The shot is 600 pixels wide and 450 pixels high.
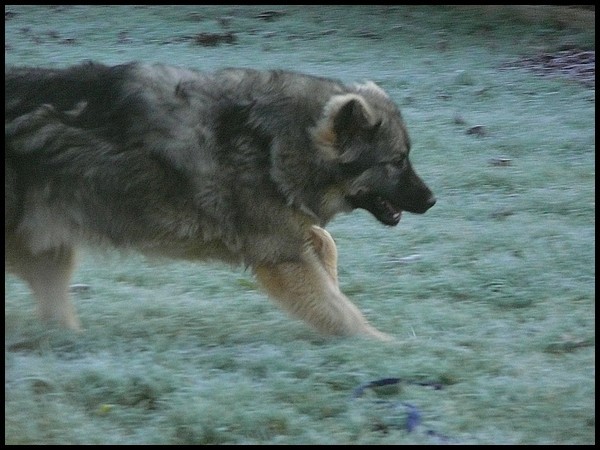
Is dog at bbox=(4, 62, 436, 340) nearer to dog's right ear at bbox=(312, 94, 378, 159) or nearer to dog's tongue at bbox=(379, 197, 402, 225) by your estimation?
dog's right ear at bbox=(312, 94, 378, 159)

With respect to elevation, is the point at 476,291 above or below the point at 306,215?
below

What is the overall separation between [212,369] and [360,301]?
5.48 ft

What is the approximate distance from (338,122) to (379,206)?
64cm


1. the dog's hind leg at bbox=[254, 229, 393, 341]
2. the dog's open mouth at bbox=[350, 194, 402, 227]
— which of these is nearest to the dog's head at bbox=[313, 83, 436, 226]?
the dog's open mouth at bbox=[350, 194, 402, 227]

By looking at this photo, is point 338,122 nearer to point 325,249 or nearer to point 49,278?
point 325,249

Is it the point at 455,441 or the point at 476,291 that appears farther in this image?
the point at 476,291

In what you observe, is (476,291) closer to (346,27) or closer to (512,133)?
(512,133)

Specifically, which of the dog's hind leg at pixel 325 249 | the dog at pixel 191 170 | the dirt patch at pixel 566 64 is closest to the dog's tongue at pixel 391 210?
the dog at pixel 191 170

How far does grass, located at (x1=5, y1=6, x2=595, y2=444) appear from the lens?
172 inches

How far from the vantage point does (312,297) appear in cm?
571

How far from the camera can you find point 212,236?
5668 mm

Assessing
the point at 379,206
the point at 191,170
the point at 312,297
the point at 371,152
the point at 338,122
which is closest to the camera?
the point at 191,170

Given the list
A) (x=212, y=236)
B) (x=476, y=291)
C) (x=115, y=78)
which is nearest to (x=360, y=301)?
(x=476, y=291)

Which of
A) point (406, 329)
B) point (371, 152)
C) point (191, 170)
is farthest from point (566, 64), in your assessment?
point (191, 170)
